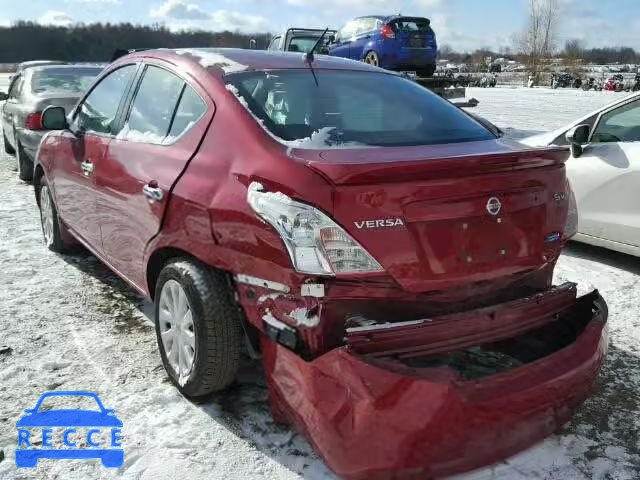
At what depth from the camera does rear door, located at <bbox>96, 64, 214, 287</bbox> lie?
108 inches

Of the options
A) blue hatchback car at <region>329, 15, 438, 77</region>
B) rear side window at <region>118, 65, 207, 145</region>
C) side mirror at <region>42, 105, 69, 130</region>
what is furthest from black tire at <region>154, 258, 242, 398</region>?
blue hatchback car at <region>329, 15, 438, 77</region>

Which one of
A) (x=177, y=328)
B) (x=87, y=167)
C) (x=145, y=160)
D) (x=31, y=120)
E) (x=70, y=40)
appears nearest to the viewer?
(x=177, y=328)

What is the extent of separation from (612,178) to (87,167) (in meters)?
3.82

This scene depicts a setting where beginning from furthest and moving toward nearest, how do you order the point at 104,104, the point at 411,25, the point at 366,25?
1. the point at 366,25
2. the point at 411,25
3. the point at 104,104

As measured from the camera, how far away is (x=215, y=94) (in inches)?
106

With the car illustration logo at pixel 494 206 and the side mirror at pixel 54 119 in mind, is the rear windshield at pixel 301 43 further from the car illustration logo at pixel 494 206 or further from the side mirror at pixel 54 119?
the car illustration logo at pixel 494 206

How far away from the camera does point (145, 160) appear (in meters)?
2.95

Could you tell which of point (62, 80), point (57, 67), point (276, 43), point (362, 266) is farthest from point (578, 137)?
point (276, 43)

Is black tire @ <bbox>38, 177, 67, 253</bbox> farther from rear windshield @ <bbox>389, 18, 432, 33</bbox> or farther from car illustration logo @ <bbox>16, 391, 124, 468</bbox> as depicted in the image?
rear windshield @ <bbox>389, 18, 432, 33</bbox>

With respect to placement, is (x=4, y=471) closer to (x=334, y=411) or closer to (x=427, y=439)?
(x=334, y=411)

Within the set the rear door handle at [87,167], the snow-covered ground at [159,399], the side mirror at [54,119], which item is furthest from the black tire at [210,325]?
the side mirror at [54,119]

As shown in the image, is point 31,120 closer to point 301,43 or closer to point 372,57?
point 301,43

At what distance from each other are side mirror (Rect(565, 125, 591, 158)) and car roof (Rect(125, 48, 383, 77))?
217 cm

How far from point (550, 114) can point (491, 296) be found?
16.7 meters
